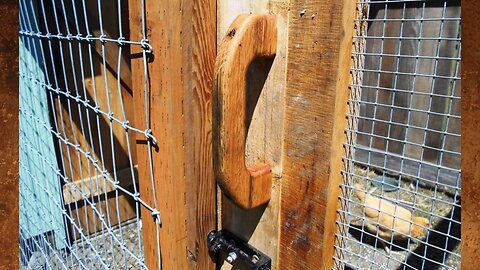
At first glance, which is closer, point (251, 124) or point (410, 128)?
point (251, 124)

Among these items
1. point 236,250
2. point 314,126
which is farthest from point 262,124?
point 236,250

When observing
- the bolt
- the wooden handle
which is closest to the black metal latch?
the bolt

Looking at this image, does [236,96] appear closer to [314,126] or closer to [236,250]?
[314,126]

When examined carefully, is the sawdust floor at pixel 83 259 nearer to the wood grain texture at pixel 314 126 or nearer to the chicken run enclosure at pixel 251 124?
the chicken run enclosure at pixel 251 124

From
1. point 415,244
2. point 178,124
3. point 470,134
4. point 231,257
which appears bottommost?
point 415,244

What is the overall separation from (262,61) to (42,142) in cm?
199

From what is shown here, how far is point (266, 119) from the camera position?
2.36 ft

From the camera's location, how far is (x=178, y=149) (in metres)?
0.81

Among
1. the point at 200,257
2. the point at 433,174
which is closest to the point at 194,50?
the point at 200,257

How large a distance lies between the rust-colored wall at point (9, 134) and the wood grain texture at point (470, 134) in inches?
18.0

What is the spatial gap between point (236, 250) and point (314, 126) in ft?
1.14

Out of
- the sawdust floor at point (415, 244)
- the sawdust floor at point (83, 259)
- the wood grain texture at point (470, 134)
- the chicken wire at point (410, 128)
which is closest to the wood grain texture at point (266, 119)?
the wood grain texture at point (470, 134)

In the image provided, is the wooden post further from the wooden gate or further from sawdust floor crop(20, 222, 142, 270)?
sawdust floor crop(20, 222, 142, 270)

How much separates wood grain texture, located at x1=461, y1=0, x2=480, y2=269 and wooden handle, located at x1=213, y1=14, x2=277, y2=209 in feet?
1.25
